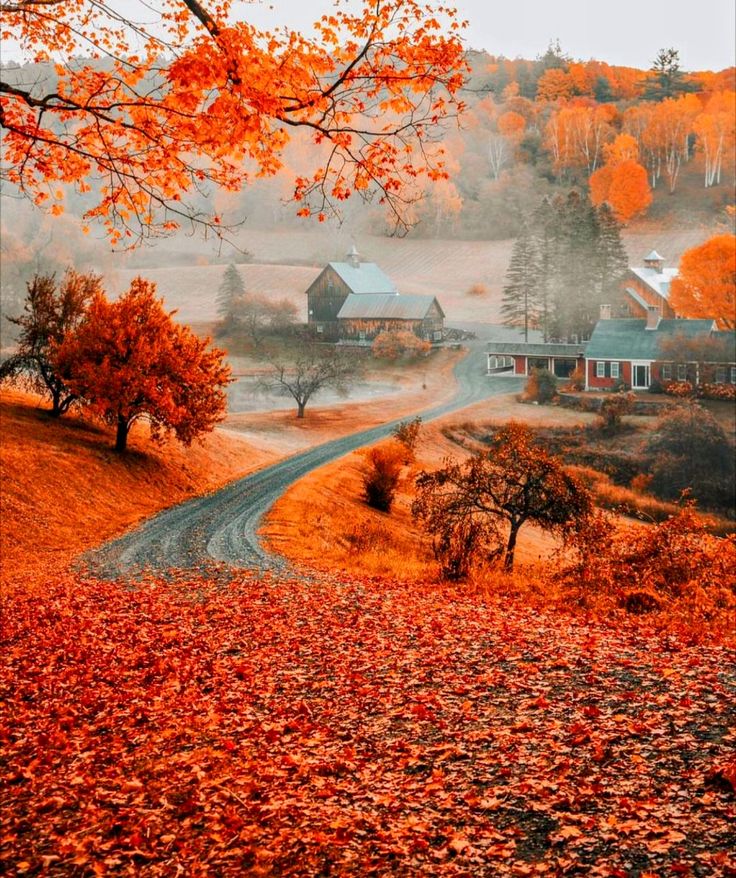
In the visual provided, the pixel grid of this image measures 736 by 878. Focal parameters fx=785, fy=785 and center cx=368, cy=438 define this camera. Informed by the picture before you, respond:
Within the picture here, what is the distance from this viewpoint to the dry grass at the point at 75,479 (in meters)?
24.8

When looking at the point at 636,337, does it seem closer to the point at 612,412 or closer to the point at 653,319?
the point at 653,319

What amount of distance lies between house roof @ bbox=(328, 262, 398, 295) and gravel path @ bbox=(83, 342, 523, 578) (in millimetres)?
31327

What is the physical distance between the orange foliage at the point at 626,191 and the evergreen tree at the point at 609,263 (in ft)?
87.4

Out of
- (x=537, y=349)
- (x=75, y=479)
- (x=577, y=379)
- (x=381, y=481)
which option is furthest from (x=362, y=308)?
(x=75, y=479)

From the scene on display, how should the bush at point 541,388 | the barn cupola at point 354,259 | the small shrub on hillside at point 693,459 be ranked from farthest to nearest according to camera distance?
1. the barn cupola at point 354,259
2. the bush at point 541,388
3. the small shrub on hillside at point 693,459

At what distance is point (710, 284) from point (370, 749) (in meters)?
65.7

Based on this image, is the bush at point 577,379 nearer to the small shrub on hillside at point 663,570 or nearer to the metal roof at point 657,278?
the metal roof at point 657,278

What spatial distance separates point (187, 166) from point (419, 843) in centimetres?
736

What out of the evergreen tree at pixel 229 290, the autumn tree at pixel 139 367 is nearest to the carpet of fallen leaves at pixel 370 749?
the autumn tree at pixel 139 367

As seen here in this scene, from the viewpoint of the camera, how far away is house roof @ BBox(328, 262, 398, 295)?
246 ft

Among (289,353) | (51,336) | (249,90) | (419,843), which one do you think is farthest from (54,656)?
(289,353)

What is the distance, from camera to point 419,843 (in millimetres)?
5945

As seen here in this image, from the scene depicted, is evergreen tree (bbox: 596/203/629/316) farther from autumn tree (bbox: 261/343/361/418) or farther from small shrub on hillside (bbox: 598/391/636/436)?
autumn tree (bbox: 261/343/361/418)

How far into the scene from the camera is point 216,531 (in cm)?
2545
